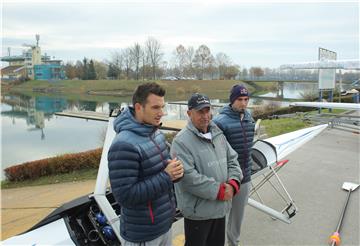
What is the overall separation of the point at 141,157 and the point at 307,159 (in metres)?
6.35

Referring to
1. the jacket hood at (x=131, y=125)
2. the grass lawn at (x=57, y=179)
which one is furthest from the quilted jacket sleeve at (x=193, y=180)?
the grass lawn at (x=57, y=179)

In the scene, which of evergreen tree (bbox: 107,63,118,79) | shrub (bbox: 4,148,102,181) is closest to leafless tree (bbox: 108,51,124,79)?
evergreen tree (bbox: 107,63,118,79)

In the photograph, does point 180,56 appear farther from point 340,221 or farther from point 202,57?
point 340,221

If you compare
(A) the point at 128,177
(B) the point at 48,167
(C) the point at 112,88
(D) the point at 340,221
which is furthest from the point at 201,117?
(C) the point at 112,88

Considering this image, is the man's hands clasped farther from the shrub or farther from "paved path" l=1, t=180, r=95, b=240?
the shrub

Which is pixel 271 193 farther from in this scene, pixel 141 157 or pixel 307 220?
pixel 141 157

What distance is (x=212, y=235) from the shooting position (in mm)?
2709

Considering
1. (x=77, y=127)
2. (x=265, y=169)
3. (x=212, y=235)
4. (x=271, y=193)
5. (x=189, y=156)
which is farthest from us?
(x=77, y=127)

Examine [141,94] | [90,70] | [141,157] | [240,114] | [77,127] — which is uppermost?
[90,70]

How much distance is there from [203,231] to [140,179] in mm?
933

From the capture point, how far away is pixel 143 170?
200cm

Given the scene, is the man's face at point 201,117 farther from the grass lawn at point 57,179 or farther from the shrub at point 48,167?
the shrub at point 48,167

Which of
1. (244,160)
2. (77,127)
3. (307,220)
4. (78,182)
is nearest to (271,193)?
(307,220)

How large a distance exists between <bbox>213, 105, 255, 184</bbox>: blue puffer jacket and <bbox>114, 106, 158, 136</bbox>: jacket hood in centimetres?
123
